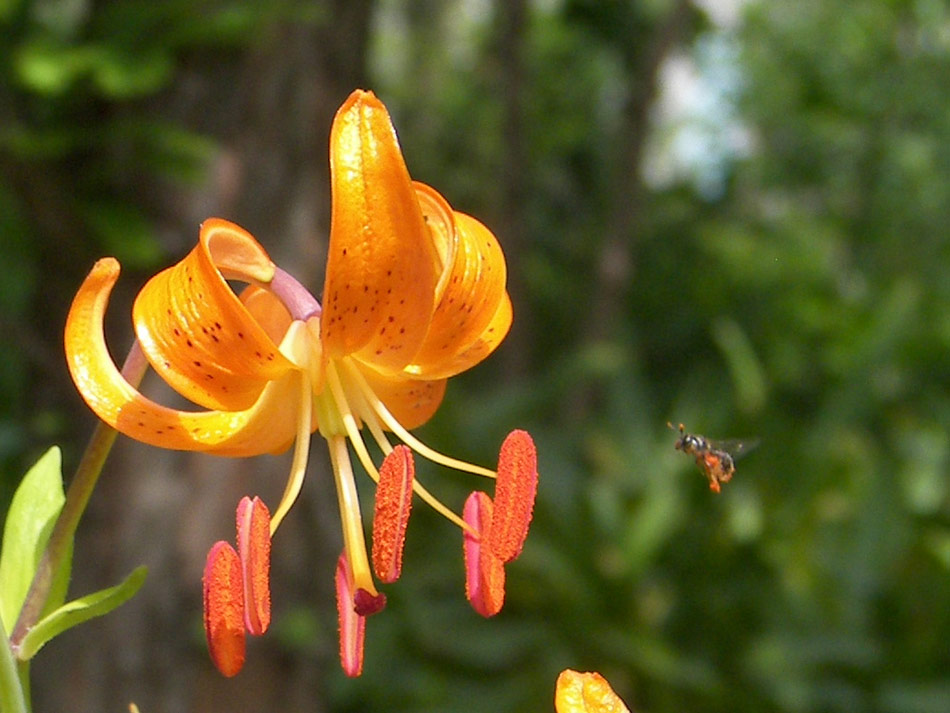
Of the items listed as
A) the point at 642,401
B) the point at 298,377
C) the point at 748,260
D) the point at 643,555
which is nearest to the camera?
the point at 298,377

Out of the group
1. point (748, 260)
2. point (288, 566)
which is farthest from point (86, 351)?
point (748, 260)

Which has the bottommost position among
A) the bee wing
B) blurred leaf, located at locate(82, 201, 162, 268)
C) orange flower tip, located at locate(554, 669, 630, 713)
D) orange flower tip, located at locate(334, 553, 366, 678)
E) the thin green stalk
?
blurred leaf, located at locate(82, 201, 162, 268)

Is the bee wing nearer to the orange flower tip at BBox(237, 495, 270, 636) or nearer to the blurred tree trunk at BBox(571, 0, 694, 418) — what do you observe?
the orange flower tip at BBox(237, 495, 270, 636)

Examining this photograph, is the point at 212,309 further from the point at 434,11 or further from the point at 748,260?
the point at 434,11

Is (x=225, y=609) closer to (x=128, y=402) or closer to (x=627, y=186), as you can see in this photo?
(x=128, y=402)

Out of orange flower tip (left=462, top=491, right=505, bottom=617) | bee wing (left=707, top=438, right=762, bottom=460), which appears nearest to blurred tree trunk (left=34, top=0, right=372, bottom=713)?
bee wing (left=707, top=438, right=762, bottom=460)

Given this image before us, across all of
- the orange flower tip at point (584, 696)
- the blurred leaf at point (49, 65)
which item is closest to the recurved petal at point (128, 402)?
the orange flower tip at point (584, 696)

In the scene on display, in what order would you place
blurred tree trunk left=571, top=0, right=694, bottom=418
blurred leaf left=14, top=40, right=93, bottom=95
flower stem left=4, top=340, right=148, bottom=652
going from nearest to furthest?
flower stem left=4, top=340, right=148, bottom=652 < blurred leaf left=14, top=40, right=93, bottom=95 < blurred tree trunk left=571, top=0, right=694, bottom=418
